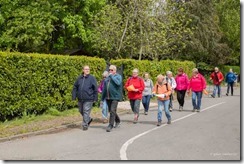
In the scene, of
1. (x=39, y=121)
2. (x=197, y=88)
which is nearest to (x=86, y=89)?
(x=39, y=121)

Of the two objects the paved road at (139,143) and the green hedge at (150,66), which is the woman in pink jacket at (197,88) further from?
the green hedge at (150,66)

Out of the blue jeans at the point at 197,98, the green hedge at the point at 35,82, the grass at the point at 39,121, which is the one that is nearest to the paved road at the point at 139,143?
the grass at the point at 39,121

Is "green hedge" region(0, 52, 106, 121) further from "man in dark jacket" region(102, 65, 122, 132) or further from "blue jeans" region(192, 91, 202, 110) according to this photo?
"blue jeans" region(192, 91, 202, 110)

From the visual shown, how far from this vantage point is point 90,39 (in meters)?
30.2

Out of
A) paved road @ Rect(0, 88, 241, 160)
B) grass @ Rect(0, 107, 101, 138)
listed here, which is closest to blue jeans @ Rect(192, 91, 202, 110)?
paved road @ Rect(0, 88, 241, 160)

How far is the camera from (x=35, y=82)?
44.4 ft

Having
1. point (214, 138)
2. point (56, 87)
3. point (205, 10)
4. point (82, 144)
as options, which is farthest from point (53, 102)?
point (205, 10)

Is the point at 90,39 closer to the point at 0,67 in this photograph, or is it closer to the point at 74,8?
the point at 74,8

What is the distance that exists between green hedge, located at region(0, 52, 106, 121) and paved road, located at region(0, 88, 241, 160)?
8.66 ft

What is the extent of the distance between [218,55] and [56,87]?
3295 centimetres

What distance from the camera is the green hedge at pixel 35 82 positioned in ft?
40.5

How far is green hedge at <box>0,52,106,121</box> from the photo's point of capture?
12.4 m

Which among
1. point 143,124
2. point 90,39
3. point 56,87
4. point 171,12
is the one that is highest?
point 171,12

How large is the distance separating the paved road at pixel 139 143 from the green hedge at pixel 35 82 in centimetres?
264
